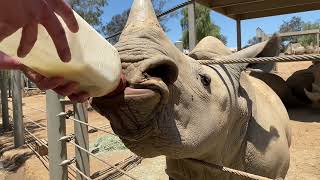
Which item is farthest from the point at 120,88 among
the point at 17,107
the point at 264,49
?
the point at 17,107

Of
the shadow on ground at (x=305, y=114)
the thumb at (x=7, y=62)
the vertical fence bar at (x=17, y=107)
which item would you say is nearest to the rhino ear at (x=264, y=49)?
the thumb at (x=7, y=62)

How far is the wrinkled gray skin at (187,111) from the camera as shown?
1.21 metres

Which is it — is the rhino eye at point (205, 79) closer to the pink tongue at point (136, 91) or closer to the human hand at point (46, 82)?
the pink tongue at point (136, 91)

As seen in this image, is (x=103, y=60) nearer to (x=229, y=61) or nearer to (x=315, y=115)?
(x=229, y=61)

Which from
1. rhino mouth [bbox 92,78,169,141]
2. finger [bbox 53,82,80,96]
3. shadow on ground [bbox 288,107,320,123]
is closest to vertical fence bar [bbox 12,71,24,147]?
shadow on ground [bbox 288,107,320,123]

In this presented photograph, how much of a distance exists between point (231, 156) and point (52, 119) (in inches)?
68.6

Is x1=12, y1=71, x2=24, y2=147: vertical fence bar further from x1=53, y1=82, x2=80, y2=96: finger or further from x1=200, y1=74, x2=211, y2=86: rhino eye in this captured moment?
x1=53, y1=82, x2=80, y2=96: finger

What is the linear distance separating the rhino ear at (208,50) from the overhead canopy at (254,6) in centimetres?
366

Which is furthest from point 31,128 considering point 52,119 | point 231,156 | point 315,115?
point 231,156

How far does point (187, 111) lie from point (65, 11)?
755 millimetres

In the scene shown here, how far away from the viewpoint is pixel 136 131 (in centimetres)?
125

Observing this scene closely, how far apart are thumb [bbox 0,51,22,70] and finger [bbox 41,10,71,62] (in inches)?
4.8

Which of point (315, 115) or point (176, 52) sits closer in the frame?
point (176, 52)

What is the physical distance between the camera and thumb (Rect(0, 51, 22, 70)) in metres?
0.84
